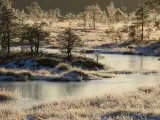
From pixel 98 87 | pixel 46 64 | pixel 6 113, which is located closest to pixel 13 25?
pixel 46 64

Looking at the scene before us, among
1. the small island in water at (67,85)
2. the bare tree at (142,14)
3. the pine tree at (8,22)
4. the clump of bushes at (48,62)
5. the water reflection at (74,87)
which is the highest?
the bare tree at (142,14)

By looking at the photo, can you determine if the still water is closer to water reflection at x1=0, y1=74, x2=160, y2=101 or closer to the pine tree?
water reflection at x1=0, y1=74, x2=160, y2=101

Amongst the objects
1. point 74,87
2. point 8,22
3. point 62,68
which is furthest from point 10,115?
point 8,22

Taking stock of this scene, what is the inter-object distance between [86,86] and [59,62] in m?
13.8

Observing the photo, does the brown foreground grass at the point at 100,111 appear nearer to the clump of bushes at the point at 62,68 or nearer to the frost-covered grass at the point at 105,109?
the frost-covered grass at the point at 105,109

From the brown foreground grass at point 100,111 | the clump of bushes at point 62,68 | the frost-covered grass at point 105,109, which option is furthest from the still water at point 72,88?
the brown foreground grass at point 100,111

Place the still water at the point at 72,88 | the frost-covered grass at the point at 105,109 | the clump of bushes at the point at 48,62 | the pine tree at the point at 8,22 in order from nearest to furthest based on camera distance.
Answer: the frost-covered grass at the point at 105,109
the still water at the point at 72,88
the clump of bushes at the point at 48,62
the pine tree at the point at 8,22

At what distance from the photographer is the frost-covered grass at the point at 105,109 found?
1731 cm

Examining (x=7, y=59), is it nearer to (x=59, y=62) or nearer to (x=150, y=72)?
(x=59, y=62)

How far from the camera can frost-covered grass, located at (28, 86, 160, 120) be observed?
17.3 m

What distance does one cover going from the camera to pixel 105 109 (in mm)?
19641

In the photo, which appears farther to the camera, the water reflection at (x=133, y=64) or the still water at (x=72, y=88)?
the water reflection at (x=133, y=64)

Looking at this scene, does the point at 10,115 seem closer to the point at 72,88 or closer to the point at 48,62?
the point at 72,88

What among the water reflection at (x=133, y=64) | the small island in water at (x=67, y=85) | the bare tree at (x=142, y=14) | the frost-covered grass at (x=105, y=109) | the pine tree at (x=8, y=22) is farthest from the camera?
the bare tree at (x=142, y=14)
